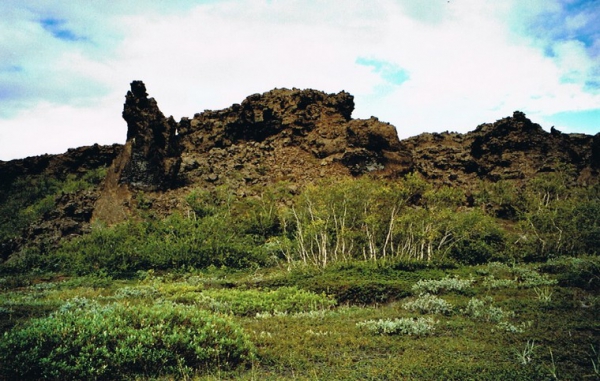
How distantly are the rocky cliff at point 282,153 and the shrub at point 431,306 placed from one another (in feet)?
84.7

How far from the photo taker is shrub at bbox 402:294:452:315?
1184 centimetres

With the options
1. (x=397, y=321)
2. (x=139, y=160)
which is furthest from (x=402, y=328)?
(x=139, y=160)

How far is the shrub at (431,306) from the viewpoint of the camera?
1184 cm

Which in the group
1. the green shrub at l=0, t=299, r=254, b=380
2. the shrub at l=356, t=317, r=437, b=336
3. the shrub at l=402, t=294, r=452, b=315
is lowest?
the shrub at l=402, t=294, r=452, b=315

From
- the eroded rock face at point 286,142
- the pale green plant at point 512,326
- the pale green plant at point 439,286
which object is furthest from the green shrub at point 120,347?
the eroded rock face at point 286,142

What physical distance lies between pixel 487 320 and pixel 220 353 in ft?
22.9

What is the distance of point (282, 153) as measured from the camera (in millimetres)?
44594

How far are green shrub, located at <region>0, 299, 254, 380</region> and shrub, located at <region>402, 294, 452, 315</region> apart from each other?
6.43 meters

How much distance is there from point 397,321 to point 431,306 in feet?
9.12

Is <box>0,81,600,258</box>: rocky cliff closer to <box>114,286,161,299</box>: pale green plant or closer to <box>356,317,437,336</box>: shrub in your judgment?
<box>114,286,161,299</box>: pale green plant

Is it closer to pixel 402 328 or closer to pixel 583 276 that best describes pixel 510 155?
pixel 583 276

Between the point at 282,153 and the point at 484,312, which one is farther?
the point at 282,153

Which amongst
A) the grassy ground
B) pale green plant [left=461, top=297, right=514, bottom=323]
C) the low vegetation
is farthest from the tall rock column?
pale green plant [left=461, top=297, right=514, bottom=323]

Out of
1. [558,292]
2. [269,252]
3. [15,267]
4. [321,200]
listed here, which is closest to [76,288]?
[15,267]
